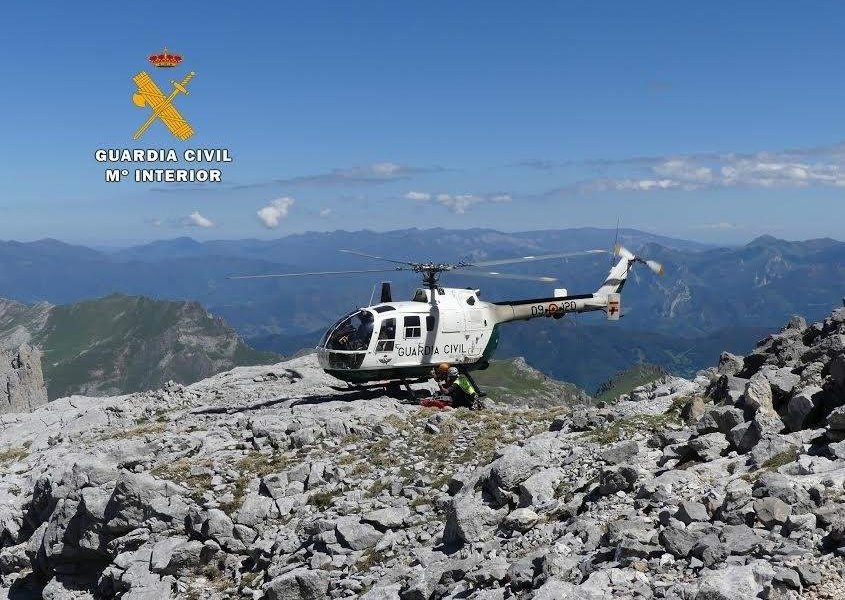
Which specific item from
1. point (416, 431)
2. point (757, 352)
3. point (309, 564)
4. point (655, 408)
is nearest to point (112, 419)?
point (416, 431)

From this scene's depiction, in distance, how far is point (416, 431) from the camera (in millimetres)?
22406

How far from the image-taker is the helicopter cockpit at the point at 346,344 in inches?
1099

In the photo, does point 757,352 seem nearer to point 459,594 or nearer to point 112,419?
point 459,594

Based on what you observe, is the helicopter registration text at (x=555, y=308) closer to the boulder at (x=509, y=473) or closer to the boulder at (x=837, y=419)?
the boulder at (x=509, y=473)

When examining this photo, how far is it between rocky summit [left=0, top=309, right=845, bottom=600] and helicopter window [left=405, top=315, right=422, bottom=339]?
332cm

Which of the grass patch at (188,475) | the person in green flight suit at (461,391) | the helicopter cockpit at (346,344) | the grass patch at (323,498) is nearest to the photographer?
the grass patch at (323,498)

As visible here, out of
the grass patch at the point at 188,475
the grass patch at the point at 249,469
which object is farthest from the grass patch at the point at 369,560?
the grass patch at the point at 188,475

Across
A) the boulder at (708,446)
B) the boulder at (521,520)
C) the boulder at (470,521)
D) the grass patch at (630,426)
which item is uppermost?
the boulder at (708,446)

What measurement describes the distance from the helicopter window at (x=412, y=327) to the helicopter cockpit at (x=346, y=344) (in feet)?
5.01

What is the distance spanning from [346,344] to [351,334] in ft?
1.64

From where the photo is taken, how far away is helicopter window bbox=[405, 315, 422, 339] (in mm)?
28703

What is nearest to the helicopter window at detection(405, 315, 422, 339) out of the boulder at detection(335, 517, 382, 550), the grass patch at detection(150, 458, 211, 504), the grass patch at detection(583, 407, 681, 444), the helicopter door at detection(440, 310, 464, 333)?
the helicopter door at detection(440, 310, 464, 333)

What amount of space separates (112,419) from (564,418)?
2164 centimetres

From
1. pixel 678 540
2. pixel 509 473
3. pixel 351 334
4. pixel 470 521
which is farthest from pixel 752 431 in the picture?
pixel 351 334
